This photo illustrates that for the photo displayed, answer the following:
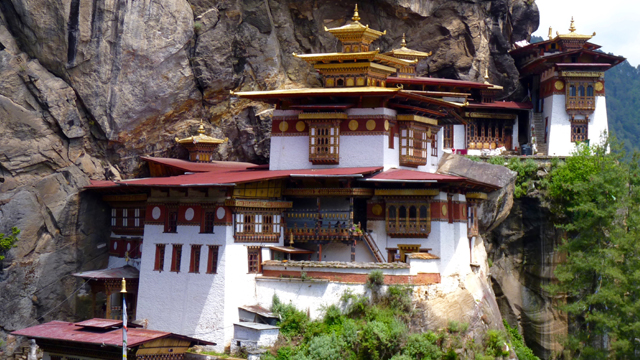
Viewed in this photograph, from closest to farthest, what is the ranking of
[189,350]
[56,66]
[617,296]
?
[189,350], [617,296], [56,66]

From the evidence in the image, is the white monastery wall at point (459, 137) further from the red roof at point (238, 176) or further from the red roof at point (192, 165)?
the red roof at point (238, 176)

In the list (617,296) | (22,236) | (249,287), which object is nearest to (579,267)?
(617,296)

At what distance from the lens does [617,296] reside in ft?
129

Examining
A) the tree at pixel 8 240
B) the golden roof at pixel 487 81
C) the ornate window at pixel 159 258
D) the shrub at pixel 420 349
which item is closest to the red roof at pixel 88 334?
the ornate window at pixel 159 258

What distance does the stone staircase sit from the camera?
5838 cm

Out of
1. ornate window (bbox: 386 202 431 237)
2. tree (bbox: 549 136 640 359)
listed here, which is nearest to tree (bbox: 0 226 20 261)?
ornate window (bbox: 386 202 431 237)

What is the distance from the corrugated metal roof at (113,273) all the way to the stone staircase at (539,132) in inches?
1154

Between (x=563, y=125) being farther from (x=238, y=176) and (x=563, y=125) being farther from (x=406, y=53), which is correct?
(x=238, y=176)

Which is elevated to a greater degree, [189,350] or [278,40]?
[278,40]

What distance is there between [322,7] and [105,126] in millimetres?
16276

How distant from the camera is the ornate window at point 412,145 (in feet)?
142

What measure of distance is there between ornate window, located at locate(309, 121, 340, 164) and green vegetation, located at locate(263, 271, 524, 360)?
8.08 m

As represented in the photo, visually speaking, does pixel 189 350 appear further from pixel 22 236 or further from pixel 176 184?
pixel 22 236

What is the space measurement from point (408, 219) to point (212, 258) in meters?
9.27
